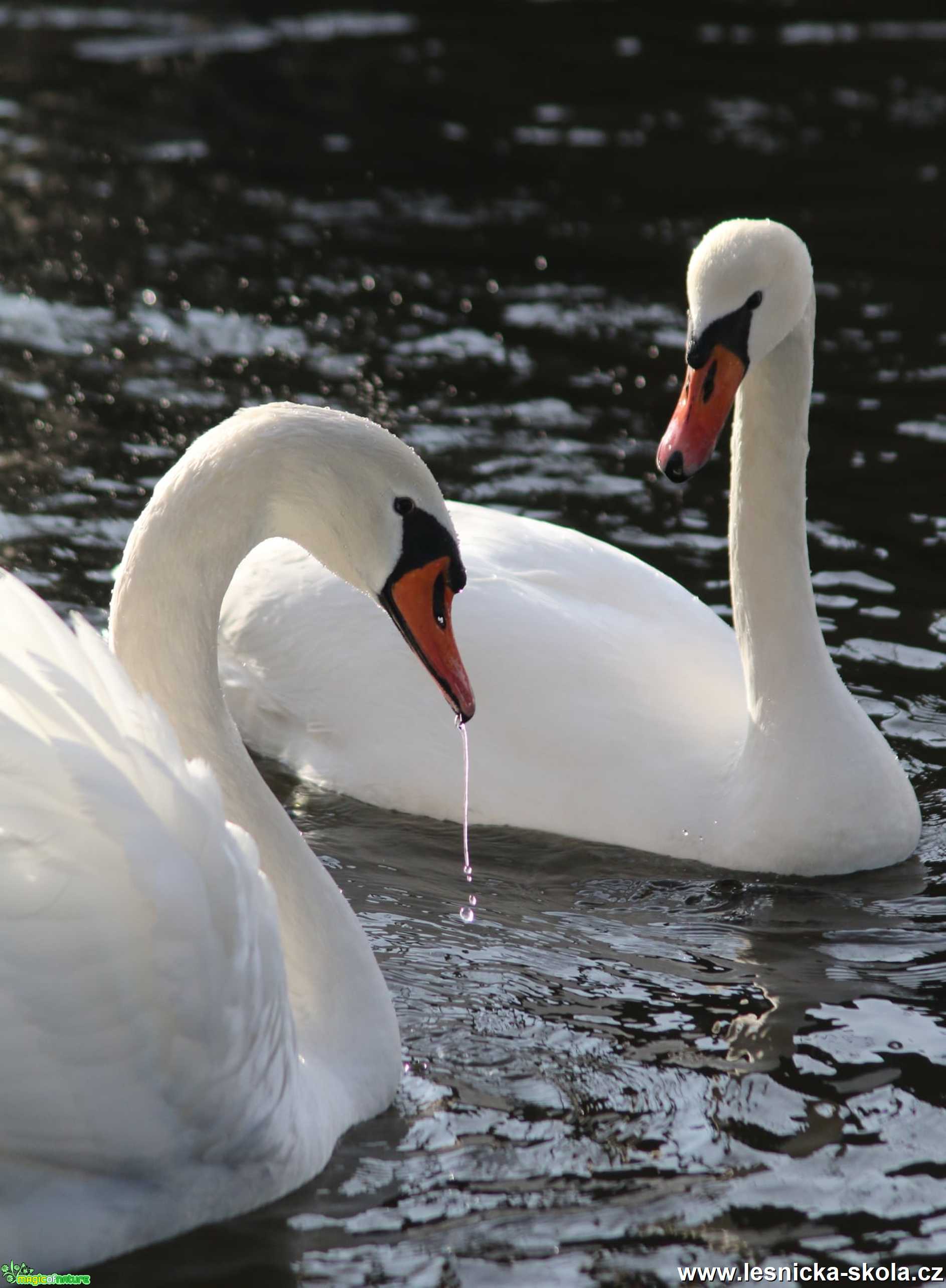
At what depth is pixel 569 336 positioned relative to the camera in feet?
38.0

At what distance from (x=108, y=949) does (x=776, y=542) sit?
3.31 meters

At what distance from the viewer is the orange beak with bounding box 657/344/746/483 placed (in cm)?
657

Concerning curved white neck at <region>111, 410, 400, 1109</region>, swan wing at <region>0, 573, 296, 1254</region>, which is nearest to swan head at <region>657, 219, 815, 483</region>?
curved white neck at <region>111, 410, 400, 1109</region>

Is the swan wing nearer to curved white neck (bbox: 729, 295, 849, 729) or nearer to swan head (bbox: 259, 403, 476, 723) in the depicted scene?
swan head (bbox: 259, 403, 476, 723)

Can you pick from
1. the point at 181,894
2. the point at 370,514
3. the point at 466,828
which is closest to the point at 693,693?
the point at 466,828

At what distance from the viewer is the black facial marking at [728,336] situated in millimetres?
6562

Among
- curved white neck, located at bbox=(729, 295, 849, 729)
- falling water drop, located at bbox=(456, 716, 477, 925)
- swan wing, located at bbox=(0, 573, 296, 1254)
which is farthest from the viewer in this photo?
curved white neck, located at bbox=(729, 295, 849, 729)

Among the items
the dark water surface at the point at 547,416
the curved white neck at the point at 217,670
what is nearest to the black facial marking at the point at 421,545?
the curved white neck at the point at 217,670

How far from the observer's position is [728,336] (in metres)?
6.57

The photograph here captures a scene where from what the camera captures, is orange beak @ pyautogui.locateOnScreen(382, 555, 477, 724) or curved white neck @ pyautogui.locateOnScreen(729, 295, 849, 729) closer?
orange beak @ pyautogui.locateOnScreen(382, 555, 477, 724)

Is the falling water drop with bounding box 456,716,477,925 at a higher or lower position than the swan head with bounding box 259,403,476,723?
lower

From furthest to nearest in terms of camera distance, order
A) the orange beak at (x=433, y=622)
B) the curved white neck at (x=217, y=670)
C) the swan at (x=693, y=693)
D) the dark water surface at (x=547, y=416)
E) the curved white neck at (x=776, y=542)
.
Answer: the curved white neck at (x=776, y=542), the swan at (x=693, y=693), the orange beak at (x=433, y=622), the dark water surface at (x=547, y=416), the curved white neck at (x=217, y=670)

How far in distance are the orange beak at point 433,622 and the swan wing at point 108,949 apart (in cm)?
80

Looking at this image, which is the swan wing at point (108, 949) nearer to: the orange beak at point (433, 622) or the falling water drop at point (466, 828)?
the orange beak at point (433, 622)
